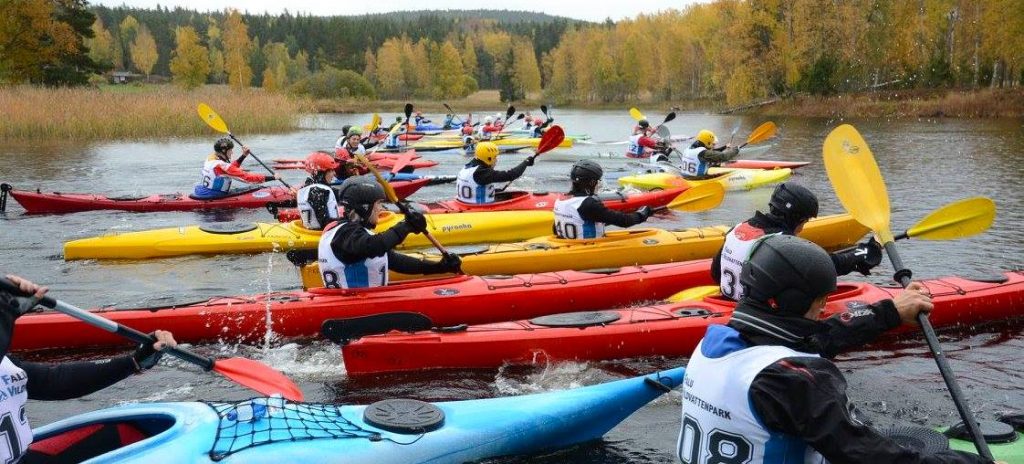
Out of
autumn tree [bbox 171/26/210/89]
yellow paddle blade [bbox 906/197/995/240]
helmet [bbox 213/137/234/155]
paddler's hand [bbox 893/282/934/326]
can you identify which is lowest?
yellow paddle blade [bbox 906/197/995/240]

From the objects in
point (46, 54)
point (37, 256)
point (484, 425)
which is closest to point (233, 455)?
point (484, 425)

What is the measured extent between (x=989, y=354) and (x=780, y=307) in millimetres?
5052

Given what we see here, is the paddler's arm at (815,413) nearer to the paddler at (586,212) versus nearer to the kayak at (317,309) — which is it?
the kayak at (317,309)

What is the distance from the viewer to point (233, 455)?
3359 mm

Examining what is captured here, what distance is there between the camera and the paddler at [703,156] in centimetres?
1407

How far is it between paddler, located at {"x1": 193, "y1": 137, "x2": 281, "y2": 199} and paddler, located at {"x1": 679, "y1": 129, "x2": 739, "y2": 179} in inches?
277

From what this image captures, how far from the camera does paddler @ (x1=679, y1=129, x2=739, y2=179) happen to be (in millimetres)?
14070

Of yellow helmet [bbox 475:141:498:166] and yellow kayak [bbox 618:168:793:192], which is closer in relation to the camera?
yellow helmet [bbox 475:141:498:166]

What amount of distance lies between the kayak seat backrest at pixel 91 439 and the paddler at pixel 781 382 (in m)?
2.39

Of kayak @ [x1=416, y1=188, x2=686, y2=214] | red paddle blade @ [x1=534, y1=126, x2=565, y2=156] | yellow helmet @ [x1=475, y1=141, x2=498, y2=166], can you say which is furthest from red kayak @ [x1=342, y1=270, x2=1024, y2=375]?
red paddle blade @ [x1=534, y1=126, x2=565, y2=156]

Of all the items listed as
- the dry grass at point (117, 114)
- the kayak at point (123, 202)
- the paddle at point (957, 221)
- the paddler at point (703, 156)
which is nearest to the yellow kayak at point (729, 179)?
the paddler at point (703, 156)

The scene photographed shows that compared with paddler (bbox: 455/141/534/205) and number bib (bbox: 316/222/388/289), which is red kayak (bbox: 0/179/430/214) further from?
number bib (bbox: 316/222/388/289)

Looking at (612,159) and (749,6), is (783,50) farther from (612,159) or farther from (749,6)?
(612,159)

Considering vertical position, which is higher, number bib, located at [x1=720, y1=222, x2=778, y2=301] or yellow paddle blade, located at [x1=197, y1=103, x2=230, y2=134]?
yellow paddle blade, located at [x1=197, y1=103, x2=230, y2=134]
